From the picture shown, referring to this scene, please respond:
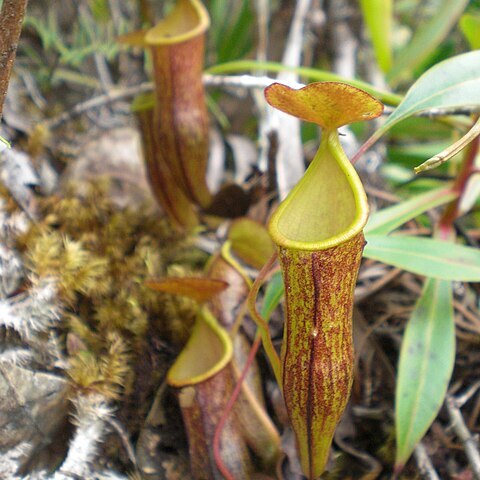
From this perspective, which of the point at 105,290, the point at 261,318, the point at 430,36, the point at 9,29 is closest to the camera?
the point at 9,29

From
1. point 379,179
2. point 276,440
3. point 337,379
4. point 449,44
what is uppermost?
point 449,44

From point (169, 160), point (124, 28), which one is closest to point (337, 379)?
point (169, 160)

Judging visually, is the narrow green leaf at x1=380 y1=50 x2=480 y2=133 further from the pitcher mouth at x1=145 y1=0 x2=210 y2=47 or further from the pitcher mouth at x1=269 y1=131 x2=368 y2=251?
the pitcher mouth at x1=145 y1=0 x2=210 y2=47

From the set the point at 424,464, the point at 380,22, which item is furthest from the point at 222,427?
the point at 380,22

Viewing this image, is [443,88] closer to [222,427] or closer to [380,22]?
[222,427]

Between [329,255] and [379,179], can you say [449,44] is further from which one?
[329,255]

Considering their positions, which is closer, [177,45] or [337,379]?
[337,379]

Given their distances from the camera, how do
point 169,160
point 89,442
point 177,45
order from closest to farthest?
1. point 89,442
2. point 177,45
3. point 169,160
